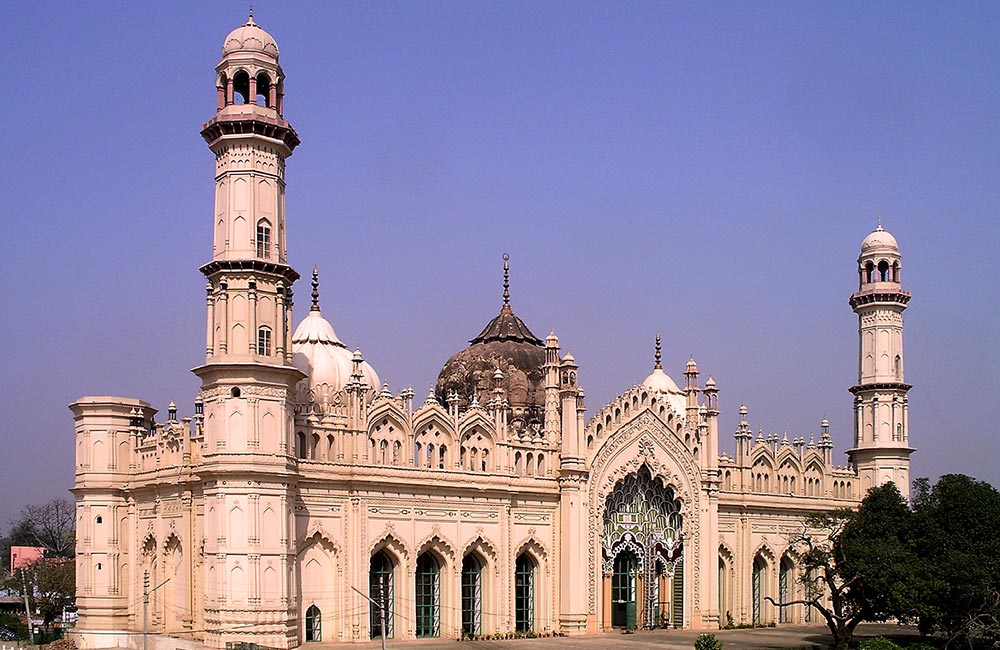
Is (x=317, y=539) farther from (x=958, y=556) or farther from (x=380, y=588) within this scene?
(x=958, y=556)

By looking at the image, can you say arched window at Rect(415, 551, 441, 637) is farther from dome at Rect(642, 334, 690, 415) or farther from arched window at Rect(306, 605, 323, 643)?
dome at Rect(642, 334, 690, 415)

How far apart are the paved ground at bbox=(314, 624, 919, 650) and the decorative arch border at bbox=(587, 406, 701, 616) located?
74.4 inches

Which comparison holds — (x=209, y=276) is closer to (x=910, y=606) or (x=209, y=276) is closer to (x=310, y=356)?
(x=310, y=356)

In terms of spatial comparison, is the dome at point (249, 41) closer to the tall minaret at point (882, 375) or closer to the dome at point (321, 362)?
the dome at point (321, 362)

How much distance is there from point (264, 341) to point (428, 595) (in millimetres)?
10548

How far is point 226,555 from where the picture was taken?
3394 cm

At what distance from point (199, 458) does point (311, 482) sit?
11.9ft

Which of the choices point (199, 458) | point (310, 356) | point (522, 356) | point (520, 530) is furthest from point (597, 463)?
point (199, 458)

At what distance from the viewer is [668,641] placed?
41.9 metres

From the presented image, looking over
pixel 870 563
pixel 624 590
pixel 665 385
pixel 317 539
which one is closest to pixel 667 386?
pixel 665 385

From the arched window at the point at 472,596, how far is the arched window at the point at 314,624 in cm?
555

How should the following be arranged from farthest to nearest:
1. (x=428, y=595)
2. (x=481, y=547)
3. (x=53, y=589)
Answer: (x=53, y=589)
(x=481, y=547)
(x=428, y=595)

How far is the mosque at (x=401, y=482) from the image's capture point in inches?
1374

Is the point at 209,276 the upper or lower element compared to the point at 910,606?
upper
